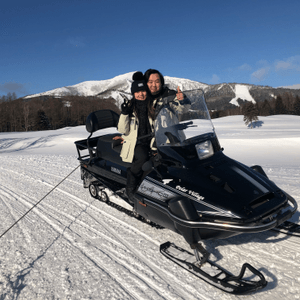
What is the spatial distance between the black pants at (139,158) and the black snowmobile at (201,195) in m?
0.26

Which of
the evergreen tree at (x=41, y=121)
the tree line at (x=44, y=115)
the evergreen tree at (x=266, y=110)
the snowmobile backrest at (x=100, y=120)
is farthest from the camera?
the evergreen tree at (x=266, y=110)

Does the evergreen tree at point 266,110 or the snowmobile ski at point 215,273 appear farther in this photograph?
the evergreen tree at point 266,110

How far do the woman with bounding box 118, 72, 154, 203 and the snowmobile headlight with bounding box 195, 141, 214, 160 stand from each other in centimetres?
71

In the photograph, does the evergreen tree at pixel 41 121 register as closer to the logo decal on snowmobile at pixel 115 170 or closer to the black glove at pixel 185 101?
the logo decal on snowmobile at pixel 115 170

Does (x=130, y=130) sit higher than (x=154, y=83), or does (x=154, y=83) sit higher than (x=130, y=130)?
(x=154, y=83)

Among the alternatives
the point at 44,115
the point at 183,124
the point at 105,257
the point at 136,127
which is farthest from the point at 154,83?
the point at 44,115

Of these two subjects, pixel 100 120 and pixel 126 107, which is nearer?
pixel 126 107

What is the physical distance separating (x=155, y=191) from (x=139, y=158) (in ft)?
2.08

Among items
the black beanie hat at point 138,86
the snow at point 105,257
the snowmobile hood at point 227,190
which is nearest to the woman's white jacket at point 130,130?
the black beanie hat at point 138,86

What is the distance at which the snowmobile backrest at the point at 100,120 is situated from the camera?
4473 mm

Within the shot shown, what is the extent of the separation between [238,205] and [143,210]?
3.85ft

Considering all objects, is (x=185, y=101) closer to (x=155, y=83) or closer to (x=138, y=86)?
(x=155, y=83)

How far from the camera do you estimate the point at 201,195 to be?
7.77 feet

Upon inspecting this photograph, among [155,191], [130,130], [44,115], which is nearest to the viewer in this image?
[155,191]
